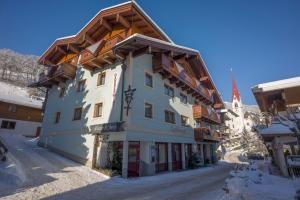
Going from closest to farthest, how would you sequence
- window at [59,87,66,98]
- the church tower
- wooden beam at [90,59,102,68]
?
wooden beam at [90,59,102,68]
window at [59,87,66,98]
the church tower

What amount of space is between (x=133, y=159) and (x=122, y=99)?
5.18m

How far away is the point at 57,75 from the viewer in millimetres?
21547

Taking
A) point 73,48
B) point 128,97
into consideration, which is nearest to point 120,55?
point 128,97

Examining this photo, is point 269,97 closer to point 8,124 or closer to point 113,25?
point 113,25

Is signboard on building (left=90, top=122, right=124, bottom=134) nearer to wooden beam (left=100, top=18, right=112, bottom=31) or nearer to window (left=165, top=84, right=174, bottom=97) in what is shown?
window (left=165, top=84, right=174, bottom=97)

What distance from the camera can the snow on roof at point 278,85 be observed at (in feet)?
30.8

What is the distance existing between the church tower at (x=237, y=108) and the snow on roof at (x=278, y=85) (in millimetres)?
73810

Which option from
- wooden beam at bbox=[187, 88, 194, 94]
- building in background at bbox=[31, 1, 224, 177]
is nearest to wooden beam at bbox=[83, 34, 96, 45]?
building in background at bbox=[31, 1, 224, 177]

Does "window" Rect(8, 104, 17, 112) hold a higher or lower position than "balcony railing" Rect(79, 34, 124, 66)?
lower

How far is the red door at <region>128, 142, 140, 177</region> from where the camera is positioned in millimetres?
14953

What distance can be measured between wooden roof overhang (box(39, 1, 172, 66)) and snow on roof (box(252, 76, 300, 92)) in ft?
39.3

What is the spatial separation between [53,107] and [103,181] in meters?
14.9

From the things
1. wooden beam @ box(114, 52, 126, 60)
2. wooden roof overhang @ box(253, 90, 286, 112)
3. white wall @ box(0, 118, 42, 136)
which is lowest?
white wall @ box(0, 118, 42, 136)

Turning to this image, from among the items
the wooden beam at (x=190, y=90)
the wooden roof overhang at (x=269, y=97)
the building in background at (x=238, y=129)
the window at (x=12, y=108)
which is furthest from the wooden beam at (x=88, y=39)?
the building in background at (x=238, y=129)
